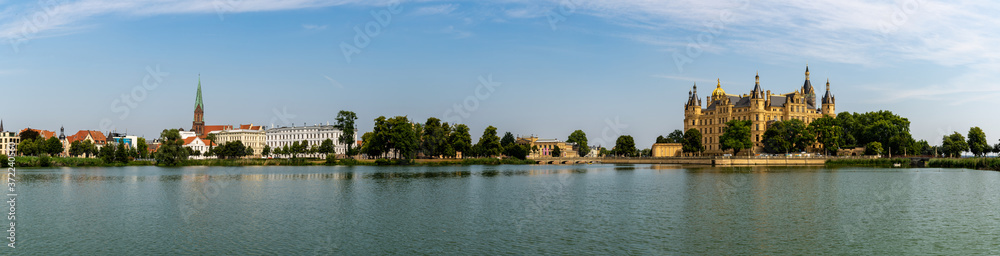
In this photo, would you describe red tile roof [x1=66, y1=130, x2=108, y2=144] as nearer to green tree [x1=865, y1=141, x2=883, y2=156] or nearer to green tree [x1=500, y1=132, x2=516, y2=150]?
green tree [x1=500, y1=132, x2=516, y2=150]

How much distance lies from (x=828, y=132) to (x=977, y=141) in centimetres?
2478

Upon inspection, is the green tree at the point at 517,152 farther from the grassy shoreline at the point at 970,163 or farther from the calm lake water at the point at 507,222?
the calm lake water at the point at 507,222

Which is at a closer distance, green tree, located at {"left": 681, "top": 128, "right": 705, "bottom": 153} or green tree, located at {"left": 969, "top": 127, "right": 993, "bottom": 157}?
green tree, located at {"left": 969, "top": 127, "right": 993, "bottom": 157}

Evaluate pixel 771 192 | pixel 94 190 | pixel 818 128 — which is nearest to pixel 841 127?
pixel 818 128

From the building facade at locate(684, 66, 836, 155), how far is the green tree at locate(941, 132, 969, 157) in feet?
92.4

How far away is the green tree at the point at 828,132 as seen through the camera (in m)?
127

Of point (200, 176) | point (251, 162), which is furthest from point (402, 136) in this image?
point (200, 176)

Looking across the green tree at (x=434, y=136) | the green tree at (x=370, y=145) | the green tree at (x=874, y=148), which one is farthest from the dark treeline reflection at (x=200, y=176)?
the green tree at (x=874, y=148)

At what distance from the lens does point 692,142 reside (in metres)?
160

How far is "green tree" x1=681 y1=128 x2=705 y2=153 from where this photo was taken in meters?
160

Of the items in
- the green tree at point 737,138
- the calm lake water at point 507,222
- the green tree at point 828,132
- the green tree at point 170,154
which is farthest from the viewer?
the green tree at point 737,138

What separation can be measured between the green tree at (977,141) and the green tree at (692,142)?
175ft

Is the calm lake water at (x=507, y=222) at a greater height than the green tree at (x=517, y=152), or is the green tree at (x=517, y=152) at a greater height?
the green tree at (x=517, y=152)

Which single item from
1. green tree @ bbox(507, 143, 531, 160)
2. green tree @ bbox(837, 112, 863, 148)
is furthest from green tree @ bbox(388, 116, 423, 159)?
green tree @ bbox(837, 112, 863, 148)
